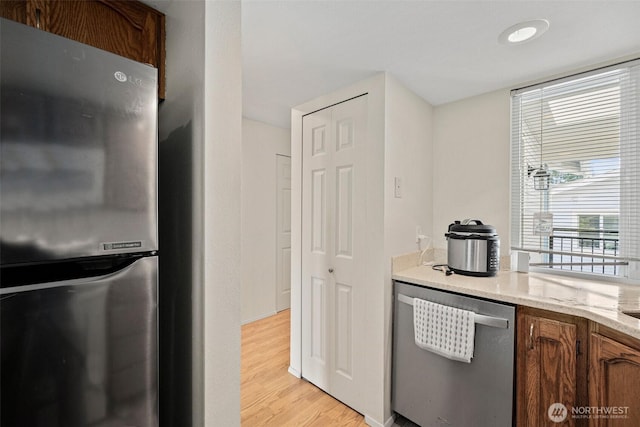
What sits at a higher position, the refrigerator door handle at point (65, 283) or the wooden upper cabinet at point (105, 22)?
the wooden upper cabinet at point (105, 22)

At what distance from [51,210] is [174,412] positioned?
0.90 metres

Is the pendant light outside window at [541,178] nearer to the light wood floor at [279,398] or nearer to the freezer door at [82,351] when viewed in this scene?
the light wood floor at [279,398]

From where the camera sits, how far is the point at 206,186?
3.29 feet

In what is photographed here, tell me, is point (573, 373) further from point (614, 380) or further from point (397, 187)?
point (397, 187)

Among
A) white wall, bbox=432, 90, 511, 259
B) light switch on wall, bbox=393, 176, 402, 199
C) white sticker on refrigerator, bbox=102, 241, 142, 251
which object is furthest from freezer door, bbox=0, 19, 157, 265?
white wall, bbox=432, 90, 511, 259

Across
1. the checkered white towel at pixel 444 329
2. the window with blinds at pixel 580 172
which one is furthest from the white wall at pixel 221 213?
the window with blinds at pixel 580 172

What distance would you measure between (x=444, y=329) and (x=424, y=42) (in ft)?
4.99

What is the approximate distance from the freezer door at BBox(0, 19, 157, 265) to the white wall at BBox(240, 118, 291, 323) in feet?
7.45

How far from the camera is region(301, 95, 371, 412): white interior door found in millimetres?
1911

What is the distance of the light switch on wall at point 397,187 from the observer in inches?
73.5

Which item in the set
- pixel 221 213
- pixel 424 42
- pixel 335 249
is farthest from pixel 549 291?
pixel 221 213

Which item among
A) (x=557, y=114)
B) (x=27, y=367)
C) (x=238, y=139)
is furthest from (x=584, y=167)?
(x=27, y=367)

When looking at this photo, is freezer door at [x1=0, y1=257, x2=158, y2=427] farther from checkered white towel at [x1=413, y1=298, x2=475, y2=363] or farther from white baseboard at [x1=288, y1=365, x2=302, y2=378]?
white baseboard at [x1=288, y1=365, x2=302, y2=378]

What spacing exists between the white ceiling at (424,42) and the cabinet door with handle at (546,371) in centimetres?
138
